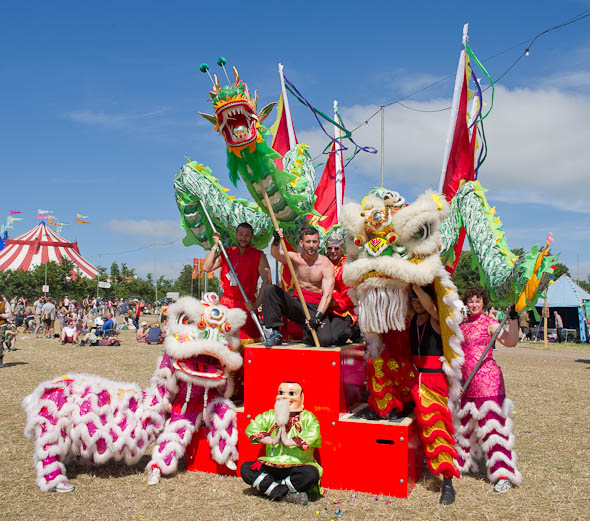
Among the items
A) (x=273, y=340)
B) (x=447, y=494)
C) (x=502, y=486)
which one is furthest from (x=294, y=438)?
(x=502, y=486)

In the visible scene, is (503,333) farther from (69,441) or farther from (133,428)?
(69,441)

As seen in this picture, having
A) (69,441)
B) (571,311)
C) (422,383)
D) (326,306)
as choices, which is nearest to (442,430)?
(422,383)

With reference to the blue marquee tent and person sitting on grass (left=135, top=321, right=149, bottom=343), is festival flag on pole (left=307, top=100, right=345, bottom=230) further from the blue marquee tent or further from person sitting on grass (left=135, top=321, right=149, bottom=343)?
the blue marquee tent

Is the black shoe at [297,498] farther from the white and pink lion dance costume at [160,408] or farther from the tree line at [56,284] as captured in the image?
the tree line at [56,284]

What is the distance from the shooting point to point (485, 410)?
3775mm

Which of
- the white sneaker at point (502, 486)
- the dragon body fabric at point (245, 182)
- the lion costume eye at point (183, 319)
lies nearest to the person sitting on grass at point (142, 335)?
the dragon body fabric at point (245, 182)

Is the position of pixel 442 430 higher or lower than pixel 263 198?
lower

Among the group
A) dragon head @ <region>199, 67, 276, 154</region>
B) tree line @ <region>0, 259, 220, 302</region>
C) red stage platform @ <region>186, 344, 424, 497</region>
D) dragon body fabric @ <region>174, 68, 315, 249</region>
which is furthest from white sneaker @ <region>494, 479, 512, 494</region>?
tree line @ <region>0, 259, 220, 302</region>

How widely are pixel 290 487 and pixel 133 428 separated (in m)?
1.36

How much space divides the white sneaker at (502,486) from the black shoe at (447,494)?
0.38 m

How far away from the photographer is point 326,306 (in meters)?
4.11

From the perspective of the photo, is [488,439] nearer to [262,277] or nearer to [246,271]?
[262,277]

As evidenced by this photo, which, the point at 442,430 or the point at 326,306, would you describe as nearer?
the point at 442,430

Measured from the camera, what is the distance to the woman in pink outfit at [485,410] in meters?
3.68
